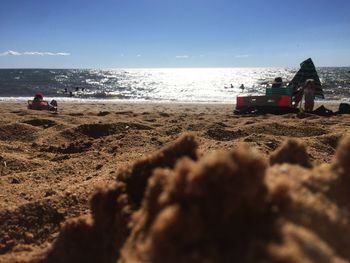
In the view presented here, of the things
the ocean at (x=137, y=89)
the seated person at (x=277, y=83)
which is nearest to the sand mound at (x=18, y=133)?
the seated person at (x=277, y=83)

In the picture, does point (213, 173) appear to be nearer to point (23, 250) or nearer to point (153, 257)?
point (153, 257)

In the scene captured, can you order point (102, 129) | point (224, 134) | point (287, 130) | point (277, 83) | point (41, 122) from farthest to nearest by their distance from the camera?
1. point (277, 83)
2. point (41, 122)
3. point (102, 129)
4. point (287, 130)
5. point (224, 134)

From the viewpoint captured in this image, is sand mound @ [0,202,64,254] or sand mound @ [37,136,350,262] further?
sand mound @ [0,202,64,254]

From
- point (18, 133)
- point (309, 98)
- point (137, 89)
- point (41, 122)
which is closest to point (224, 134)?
point (18, 133)

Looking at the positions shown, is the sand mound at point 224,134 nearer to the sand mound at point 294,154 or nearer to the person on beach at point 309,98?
the sand mound at point 294,154

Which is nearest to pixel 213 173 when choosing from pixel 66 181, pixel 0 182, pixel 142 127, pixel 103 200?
pixel 103 200

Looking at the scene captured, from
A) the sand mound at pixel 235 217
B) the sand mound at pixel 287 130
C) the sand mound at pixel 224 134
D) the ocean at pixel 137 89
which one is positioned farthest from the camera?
the ocean at pixel 137 89

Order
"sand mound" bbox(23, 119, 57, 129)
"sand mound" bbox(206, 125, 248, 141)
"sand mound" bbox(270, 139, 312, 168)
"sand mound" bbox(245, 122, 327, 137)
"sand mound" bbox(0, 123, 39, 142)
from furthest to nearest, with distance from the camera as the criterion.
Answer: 1. "sand mound" bbox(23, 119, 57, 129)
2. "sand mound" bbox(245, 122, 327, 137)
3. "sand mound" bbox(0, 123, 39, 142)
4. "sand mound" bbox(206, 125, 248, 141)
5. "sand mound" bbox(270, 139, 312, 168)

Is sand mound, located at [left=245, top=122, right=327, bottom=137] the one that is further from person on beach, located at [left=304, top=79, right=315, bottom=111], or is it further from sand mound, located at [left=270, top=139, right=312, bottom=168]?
person on beach, located at [left=304, top=79, right=315, bottom=111]

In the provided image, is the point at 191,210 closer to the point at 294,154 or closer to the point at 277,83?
the point at 294,154

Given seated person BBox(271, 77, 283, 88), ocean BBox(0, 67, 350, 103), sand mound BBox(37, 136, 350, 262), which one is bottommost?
ocean BBox(0, 67, 350, 103)

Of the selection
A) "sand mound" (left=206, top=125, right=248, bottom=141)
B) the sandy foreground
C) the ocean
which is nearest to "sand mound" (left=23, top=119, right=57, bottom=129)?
"sand mound" (left=206, top=125, right=248, bottom=141)
